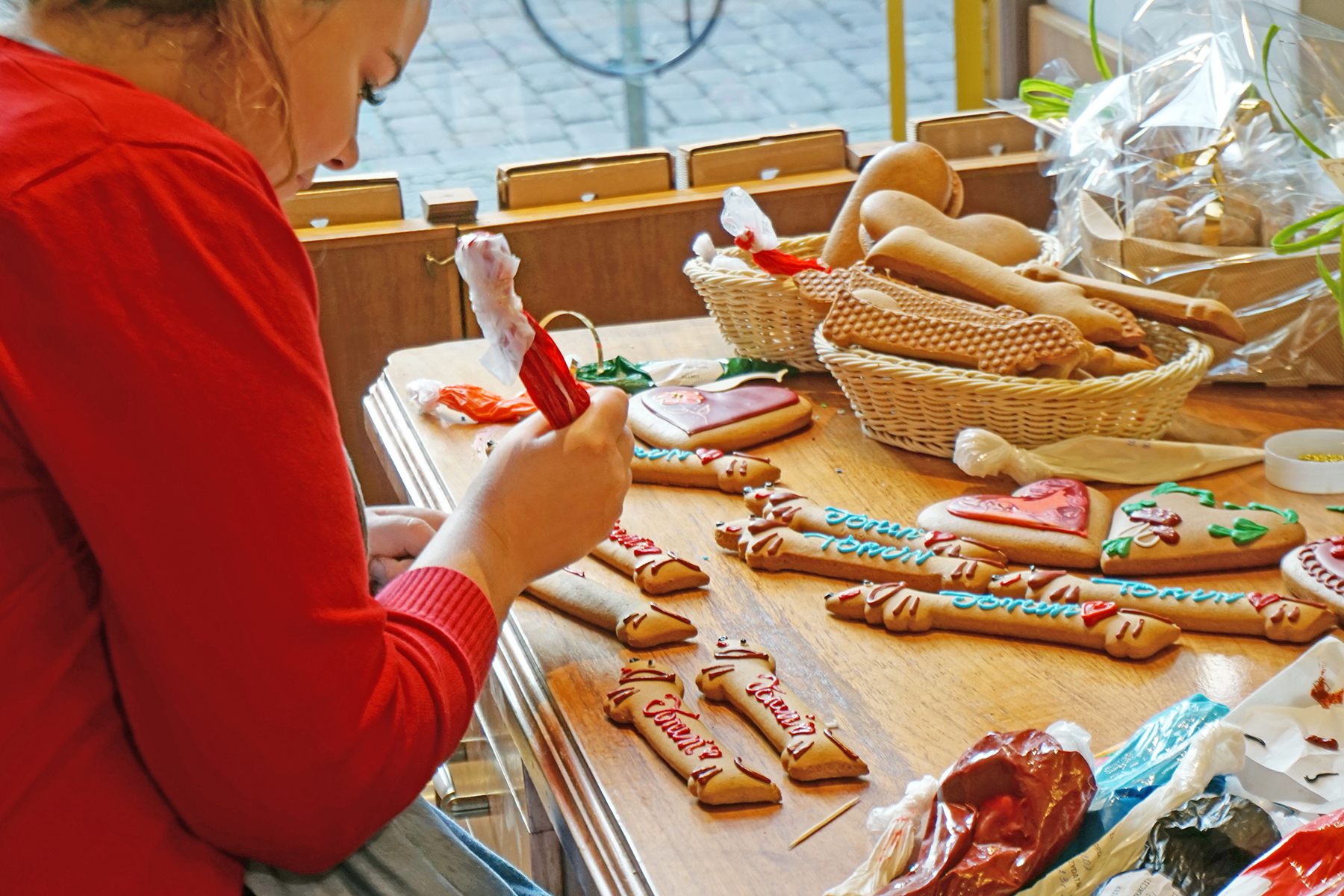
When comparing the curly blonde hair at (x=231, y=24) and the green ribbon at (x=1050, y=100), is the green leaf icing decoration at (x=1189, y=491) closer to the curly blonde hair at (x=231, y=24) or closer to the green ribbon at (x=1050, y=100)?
the green ribbon at (x=1050, y=100)

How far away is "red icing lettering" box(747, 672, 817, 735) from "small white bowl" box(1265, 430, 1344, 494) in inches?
24.7

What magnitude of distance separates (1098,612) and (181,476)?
76cm

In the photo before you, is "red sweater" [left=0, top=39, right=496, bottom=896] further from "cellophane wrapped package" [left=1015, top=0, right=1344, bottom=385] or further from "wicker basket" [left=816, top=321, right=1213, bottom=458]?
"cellophane wrapped package" [left=1015, top=0, right=1344, bottom=385]

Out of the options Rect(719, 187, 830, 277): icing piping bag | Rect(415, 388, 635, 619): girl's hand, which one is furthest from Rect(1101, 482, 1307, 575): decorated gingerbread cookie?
Rect(719, 187, 830, 277): icing piping bag

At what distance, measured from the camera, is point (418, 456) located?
1.62m

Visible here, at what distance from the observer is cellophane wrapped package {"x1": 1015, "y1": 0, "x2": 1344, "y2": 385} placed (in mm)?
1577

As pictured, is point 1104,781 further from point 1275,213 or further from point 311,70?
point 1275,213

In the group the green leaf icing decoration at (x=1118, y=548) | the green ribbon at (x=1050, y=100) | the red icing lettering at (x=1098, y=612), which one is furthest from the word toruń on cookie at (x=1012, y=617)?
the green ribbon at (x=1050, y=100)

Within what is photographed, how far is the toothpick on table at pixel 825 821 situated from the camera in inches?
35.8

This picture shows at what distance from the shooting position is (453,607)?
0.87 meters

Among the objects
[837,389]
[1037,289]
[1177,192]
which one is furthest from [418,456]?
[1177,192]

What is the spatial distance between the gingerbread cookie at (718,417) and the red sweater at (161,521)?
0.87 metres

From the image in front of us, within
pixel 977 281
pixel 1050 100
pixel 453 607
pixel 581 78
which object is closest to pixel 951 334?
pixel 977 281

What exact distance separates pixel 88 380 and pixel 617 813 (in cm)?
49
